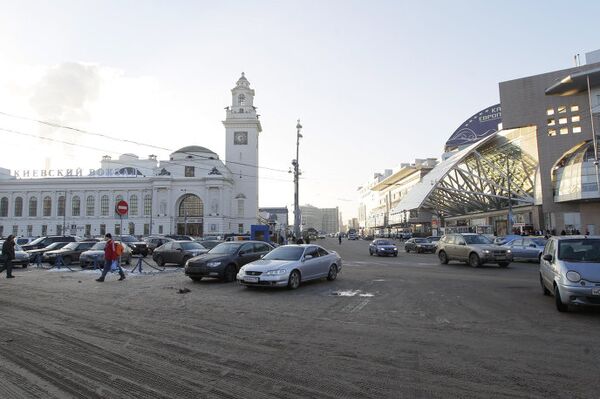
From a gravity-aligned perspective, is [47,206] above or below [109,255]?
above

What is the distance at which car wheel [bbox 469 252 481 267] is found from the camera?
19.9m

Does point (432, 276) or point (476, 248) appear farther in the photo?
point (476, 248)

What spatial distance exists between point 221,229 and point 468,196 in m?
50.5

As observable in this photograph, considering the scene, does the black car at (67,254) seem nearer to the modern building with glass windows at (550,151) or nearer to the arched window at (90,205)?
the modern building with glass windows at (550,151)

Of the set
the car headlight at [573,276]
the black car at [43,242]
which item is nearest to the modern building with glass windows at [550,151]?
the car headlight at [573,276]

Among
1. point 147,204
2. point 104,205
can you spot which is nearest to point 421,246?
point 147,204

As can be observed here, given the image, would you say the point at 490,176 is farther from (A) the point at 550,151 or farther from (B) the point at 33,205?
(B) the point at 33,205

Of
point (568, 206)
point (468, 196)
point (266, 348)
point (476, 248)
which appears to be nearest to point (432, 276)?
point (476, 248)

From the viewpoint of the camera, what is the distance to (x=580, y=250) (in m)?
9.09

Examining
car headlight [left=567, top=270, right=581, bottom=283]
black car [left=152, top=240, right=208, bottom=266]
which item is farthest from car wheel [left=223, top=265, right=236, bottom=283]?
car headlight [left=567, top=270, right=581, bottom=283]

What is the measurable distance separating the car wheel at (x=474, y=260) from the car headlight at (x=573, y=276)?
1199 cm

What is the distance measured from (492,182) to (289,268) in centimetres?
5565

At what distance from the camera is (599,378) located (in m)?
4.67

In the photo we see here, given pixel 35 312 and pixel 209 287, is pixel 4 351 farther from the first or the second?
pixel 209 287
